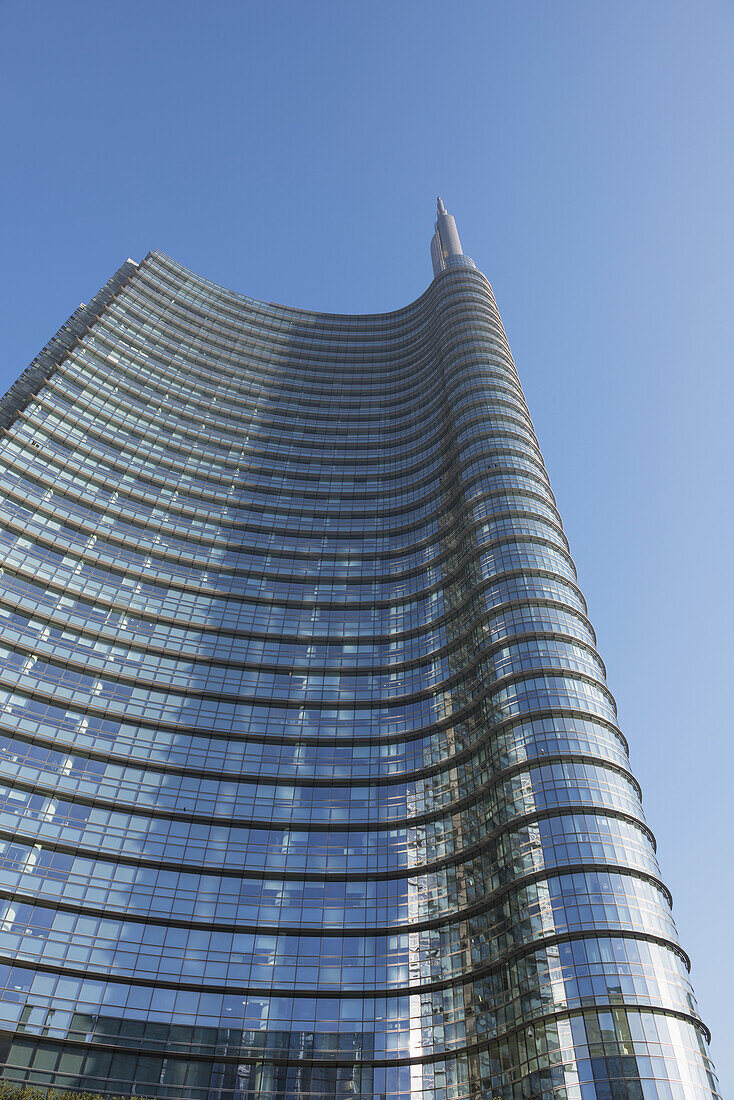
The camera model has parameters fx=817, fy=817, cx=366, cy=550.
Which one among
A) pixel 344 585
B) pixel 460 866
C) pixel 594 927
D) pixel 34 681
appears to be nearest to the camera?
pixel 594 927

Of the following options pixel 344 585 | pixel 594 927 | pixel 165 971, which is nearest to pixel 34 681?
pixel 165 971

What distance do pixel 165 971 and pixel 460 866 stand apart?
80.2 feet

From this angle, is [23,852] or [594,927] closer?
[594,927]

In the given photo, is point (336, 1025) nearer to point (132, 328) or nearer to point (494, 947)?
point (494, 947)

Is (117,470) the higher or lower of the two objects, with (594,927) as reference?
higher

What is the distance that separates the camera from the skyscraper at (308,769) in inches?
2226

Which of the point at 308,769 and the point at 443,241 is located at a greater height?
the point at 443,241

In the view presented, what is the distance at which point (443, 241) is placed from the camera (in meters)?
171

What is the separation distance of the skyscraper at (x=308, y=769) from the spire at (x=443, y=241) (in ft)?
187

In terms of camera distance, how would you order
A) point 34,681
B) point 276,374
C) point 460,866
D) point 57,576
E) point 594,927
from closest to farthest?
1. point 594,927
2. point 460,866
3. point 34,681
4. point 57,576
5. point 276,374

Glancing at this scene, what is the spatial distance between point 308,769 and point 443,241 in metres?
128

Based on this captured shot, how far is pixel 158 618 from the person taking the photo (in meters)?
86.6

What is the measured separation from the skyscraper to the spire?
187 feet

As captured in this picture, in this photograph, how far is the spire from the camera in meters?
166
